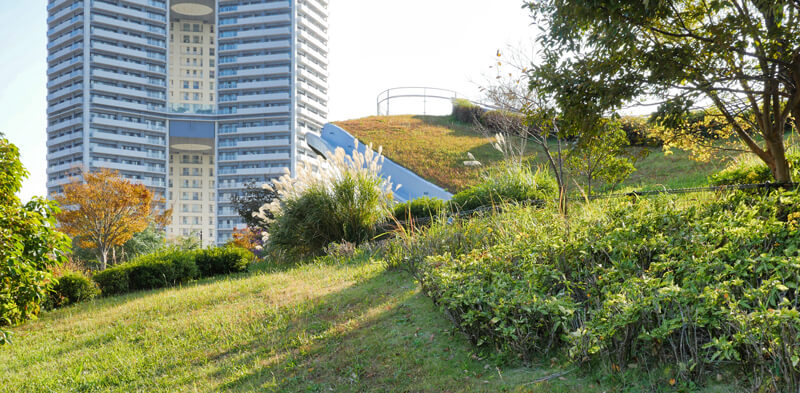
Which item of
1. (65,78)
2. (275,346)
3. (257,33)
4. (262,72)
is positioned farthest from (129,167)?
(275,346)

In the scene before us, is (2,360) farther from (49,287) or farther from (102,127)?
(102,127)

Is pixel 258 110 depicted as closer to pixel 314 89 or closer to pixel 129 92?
pixel 314 89

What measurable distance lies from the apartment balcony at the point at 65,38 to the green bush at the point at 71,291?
218 feet

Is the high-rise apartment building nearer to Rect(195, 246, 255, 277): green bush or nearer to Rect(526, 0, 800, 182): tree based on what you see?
Rect(195, 246, 255, 277): green bush

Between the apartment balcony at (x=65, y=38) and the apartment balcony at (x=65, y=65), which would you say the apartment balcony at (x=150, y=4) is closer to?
the apartment balcony at (x=65, y=38)

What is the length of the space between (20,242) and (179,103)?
225 ft

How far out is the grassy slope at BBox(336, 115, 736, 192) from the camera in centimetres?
1421

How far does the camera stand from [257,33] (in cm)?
6819

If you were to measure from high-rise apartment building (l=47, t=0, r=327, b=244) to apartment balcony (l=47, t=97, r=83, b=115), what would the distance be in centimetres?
17

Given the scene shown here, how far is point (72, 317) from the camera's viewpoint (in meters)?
7.65

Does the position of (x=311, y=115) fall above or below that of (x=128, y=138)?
above

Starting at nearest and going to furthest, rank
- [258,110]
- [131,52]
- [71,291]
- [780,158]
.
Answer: [780,158] < [71,291] < [131,52] < [258,110]

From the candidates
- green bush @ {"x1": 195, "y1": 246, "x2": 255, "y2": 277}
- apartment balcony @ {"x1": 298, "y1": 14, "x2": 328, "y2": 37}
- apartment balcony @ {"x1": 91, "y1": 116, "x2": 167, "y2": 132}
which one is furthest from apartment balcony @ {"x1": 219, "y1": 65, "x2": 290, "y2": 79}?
green bush @ {"x1": 195, "y1": 246, "x2": 255, "y2": 277}

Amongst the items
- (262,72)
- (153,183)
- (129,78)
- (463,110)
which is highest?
(262,72)
